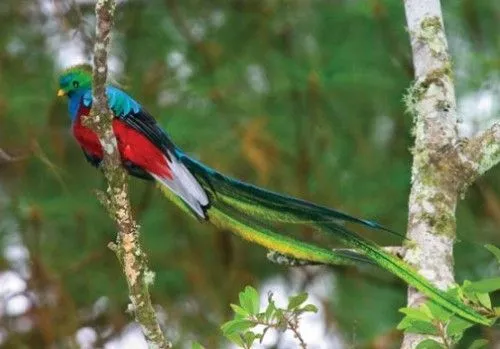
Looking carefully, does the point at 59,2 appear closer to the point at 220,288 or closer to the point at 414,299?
the point at 220,288

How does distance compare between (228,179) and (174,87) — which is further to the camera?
(174,87)

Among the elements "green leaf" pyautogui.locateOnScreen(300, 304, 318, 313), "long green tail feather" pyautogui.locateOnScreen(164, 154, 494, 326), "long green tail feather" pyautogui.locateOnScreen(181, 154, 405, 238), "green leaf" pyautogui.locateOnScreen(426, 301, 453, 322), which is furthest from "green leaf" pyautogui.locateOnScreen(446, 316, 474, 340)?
"long green tail feather" pyautogui.locateOnScreen(181, 154, 405, 238)

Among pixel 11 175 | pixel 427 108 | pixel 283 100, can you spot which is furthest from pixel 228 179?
pixel 11 175

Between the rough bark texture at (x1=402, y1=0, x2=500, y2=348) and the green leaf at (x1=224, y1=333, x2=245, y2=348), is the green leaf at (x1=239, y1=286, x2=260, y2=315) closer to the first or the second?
the green leaf at (x1=224, y1=333, x2=245, y2=348)

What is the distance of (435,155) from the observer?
2.05 meters

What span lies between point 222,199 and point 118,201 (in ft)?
1.31

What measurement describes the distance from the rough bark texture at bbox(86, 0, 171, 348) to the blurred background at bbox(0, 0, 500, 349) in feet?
4.22

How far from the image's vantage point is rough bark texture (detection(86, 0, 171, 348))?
1766 mm

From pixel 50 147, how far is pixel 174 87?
445 millimetres

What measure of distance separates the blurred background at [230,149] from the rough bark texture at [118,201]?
4.22ft

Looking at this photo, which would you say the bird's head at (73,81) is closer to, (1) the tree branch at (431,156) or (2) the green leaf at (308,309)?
(1) the tree branch at (431,156)

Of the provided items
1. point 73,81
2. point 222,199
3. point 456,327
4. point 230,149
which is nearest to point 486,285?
point 456,327

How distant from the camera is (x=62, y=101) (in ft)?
11.2

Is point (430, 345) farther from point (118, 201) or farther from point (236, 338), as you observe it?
point (118, 201)
